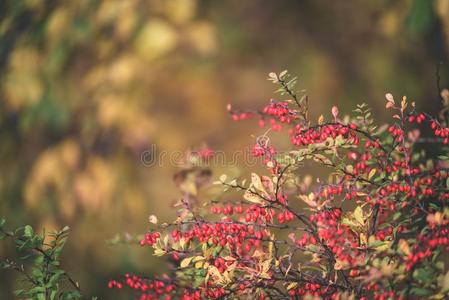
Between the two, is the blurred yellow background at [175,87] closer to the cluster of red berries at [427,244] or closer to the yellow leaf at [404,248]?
the cluster of red berries at [427,244]

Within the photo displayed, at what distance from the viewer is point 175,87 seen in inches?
144

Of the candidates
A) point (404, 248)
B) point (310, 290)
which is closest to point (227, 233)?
point (310, 290)

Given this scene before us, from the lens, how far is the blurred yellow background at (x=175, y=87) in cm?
357

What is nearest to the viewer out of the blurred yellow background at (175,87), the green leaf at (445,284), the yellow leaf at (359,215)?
the green leaf at (445,284)

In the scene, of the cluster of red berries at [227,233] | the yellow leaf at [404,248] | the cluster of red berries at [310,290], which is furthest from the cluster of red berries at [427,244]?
the cluster of red berries at [227,233]

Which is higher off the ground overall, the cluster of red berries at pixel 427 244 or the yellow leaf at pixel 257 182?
the yellow leaf at pixel 257 182

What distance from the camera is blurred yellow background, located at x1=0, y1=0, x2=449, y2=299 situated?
3570 millimetres

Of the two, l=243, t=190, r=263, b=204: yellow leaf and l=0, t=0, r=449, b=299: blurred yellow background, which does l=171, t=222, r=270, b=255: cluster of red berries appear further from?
l=0, t=0, r=449, b=299: blurred yellow background

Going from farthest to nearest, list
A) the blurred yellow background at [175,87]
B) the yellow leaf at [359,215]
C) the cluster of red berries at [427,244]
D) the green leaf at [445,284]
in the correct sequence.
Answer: the blurred yellow background at [175,87]
the yellow leaf at [359,215]
the cluster of red berries at [427,244]
the green leaf at [445,284]

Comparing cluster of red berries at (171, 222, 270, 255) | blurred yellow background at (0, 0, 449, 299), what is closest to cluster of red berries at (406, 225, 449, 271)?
cluster of red berries at (171, 222, 270, 255)

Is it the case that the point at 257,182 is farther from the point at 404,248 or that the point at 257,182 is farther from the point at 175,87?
the point at 175,87

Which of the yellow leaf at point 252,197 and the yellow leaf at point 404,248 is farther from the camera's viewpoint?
the yellow leaf at point 252,197

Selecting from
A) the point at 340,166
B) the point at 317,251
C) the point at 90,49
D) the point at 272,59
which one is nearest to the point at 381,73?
the point at 272,59

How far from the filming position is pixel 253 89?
362cm
